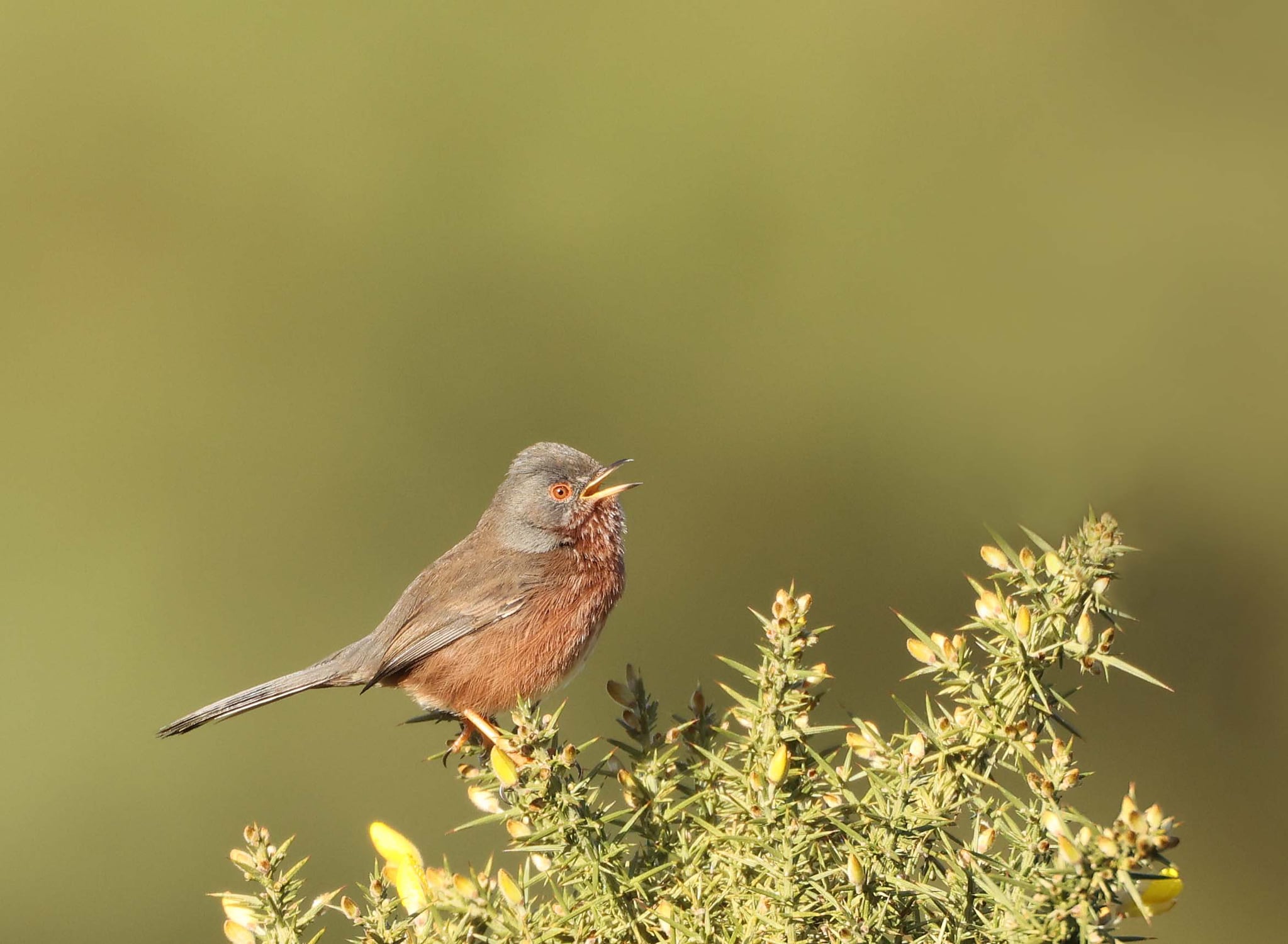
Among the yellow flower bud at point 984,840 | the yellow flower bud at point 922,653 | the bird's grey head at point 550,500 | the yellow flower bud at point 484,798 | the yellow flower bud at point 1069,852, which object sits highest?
the bird's grey head at point 550,500

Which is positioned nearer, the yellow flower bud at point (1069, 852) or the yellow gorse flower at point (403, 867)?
the yellow flower bud at point (1069, 852)

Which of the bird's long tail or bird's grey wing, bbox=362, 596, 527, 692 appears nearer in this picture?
the bird's long tail

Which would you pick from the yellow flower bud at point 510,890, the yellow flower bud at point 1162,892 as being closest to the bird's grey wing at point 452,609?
the yellow flower bud at point 510,890

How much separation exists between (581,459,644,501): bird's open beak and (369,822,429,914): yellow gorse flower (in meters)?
2.15

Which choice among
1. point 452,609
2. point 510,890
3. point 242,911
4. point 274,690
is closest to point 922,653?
point 510,890

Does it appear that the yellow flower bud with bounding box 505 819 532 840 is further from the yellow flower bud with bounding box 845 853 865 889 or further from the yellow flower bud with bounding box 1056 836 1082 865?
the yellow flower bud with bounding box 1056 836 1082 865

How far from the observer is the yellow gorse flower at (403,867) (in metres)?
2.42

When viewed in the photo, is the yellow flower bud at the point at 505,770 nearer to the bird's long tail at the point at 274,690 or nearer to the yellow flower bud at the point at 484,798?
the yellow flower bud at the point at 484,798

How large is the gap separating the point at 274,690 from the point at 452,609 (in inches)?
24.7

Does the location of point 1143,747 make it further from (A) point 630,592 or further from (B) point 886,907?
(B) point 886,907

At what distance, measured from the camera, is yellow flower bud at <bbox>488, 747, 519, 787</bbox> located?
246 centimetres

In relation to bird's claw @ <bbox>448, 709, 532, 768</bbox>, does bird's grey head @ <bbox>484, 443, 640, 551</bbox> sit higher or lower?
higher

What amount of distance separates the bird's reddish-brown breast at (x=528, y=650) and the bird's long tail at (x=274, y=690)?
0.71 feet

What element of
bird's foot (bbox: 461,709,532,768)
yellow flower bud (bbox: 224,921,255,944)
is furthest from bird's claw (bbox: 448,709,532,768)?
yellow flower bud (bbox: 224,921,255,944)
